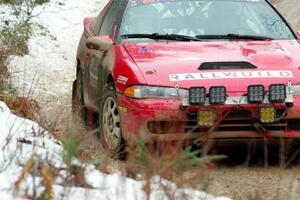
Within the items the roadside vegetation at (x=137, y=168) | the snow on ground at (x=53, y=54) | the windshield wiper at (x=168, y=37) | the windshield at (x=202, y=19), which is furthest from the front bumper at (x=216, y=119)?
the snow on ground at (x=53, y=54)

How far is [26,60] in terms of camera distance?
14.4 m

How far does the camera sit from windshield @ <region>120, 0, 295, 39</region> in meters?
9.21

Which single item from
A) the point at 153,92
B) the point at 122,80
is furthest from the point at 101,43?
the point at 153,92

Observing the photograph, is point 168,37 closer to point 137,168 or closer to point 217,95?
point 217,95

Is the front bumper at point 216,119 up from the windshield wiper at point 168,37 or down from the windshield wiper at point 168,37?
down

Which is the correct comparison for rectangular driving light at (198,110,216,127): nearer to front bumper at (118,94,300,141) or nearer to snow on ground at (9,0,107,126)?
front bumper at (118,94,300,141)

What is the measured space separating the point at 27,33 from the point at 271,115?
821 cm

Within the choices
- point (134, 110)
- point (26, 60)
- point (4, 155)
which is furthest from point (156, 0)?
point (26, 60)

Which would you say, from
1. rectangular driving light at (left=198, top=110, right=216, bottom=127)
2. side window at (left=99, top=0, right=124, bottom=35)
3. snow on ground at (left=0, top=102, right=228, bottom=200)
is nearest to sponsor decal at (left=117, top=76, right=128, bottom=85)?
rectangular driving light at (left=198, top=110, right=216, bottom=127)

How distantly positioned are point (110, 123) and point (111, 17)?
5.94 feet

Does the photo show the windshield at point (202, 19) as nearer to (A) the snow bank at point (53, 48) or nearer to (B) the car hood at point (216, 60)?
(B) the car hood at point (216, 60)

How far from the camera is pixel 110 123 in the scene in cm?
855

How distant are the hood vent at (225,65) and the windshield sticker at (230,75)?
0.11 meters

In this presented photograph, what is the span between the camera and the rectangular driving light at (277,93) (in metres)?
7.87
